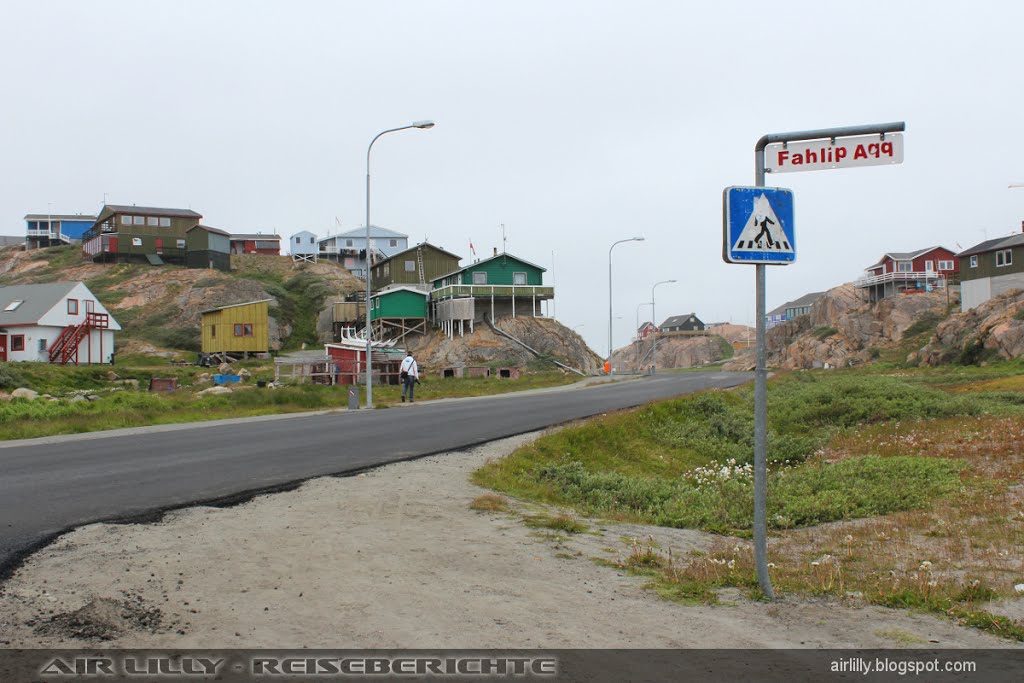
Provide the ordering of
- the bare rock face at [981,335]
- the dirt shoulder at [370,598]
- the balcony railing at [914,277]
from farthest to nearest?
the balcony railing at [914,277]
the bare rock face at [981,335]
the dirt shoulder at [370,598]

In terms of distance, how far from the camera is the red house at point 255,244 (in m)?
108

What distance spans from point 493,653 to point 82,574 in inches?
136

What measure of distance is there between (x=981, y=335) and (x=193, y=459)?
52795 mm

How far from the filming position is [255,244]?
108562 millimetres

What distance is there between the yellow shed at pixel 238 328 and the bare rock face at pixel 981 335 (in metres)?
53.3

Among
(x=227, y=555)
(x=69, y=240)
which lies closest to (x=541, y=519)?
(x=227, y=555)

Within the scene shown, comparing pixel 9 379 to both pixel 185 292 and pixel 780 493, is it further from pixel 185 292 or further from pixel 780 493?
pixel 185 292

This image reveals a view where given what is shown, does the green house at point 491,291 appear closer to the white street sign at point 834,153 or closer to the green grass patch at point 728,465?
the green grass patch at point 728,465

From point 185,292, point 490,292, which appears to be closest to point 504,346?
point 490,292

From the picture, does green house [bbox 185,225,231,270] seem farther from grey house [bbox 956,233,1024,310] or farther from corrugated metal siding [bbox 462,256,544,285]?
grey house [bbox 956,233,1024,310]

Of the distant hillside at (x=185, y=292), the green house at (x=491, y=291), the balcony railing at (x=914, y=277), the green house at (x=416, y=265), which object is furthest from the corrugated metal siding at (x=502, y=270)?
the balcony railing at (x=914, y=277)

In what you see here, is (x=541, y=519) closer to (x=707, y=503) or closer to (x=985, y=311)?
(x=707, y=503)

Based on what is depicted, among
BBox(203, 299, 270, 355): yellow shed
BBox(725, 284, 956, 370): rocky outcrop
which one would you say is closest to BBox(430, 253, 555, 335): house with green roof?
BBox(203, 299, 270, 355): yellow shed

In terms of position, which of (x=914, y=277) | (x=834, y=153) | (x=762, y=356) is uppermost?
(x=914, y=277)
